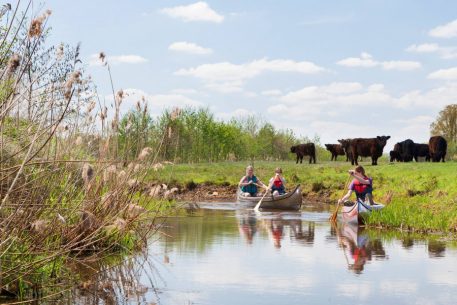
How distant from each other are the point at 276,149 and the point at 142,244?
242ft

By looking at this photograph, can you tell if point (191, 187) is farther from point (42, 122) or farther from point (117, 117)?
point (42, 122)

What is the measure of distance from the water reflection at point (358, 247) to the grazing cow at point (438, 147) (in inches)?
1264

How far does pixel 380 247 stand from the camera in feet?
54.1

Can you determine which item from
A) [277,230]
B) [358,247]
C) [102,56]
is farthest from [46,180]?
[277,230]

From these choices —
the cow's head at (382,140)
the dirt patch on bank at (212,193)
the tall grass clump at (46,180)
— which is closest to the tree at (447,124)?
the cow's head at (382,140)

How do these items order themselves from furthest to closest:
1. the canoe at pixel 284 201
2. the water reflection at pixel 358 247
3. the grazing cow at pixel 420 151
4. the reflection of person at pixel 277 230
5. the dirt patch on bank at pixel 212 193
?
the grazing cow at pixel 420 151 → the dirt patch on bank at pixel 212 193 → the canoe at pixel 284 201 → the reflection of person at pixel 277 230 → the water reflection at pixel 358 247

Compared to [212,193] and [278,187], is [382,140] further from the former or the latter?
[278,187]

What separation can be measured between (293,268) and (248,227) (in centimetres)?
852

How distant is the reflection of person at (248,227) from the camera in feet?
61.1

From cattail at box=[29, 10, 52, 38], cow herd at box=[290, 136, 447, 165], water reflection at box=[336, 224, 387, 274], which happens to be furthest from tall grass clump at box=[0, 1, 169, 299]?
cow herd at box=[290, 136, 447, 165]

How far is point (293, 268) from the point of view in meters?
13.0

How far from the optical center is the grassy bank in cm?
2100

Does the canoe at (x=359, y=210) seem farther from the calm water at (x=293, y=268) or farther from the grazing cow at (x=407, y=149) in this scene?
the grazing cow at (x=407, y=149)

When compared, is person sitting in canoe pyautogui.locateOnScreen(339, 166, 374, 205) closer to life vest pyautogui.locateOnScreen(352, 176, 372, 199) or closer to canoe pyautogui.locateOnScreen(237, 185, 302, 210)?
life vest pyautogui.locateOnScreen(352, 176, 372, 199)
